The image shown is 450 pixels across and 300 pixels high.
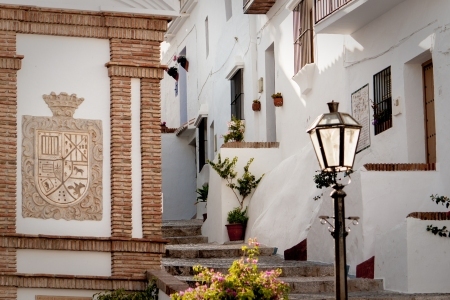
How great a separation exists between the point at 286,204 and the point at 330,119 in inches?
415

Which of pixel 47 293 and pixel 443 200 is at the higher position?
pixel 443 200

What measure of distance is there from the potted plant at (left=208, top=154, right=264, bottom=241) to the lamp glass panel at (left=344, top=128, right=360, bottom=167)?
485 inches

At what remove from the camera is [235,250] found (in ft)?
64.3

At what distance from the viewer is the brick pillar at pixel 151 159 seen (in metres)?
17.0

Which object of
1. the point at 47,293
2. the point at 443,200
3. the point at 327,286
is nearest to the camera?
the point at 443,200

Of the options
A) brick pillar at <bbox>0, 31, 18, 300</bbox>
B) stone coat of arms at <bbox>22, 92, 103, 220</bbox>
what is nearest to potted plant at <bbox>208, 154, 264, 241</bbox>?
stone coat of arms at <bbox>22, 92, 103, 220</bbox>

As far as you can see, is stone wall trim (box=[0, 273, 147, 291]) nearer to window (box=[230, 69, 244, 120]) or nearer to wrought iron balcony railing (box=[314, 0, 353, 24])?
wrought iron balcony railing (box=[314, 0, 353, 24])

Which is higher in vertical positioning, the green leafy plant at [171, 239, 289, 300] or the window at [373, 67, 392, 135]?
the window at [373, 67, 392, 135]

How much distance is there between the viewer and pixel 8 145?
54.2 feet

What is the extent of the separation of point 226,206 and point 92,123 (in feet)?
20.1

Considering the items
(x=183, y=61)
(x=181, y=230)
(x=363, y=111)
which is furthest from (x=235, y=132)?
(x=183, y=61)

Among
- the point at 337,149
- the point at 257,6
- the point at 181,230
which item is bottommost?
the point at 181,230

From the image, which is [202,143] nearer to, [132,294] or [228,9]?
[228,9]

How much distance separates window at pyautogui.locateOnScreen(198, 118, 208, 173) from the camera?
29969mm
